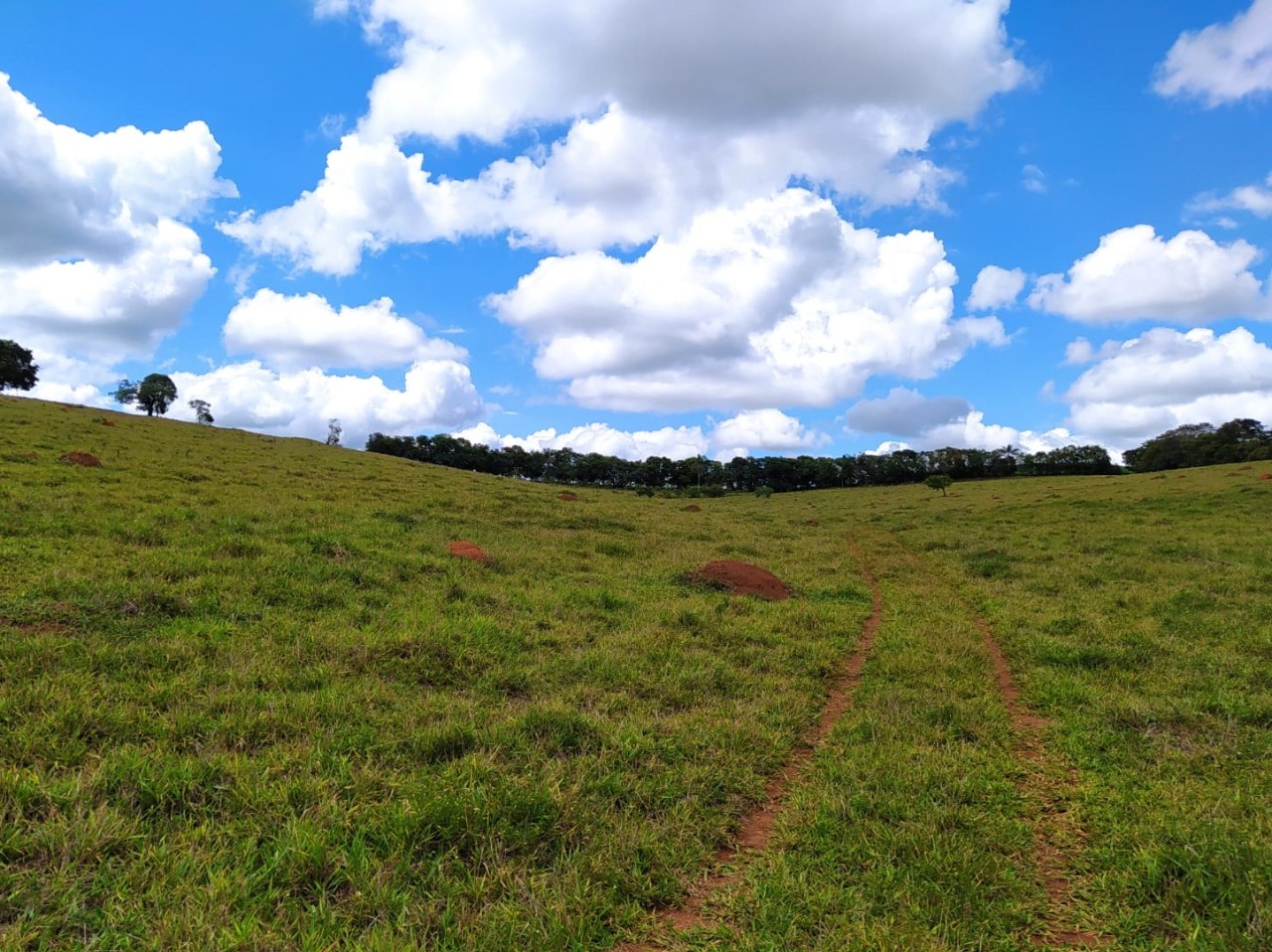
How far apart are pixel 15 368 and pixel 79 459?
257 ft

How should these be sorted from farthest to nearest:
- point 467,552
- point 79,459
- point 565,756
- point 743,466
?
point 743,466
point 79,459
point 467,552
point 565,756

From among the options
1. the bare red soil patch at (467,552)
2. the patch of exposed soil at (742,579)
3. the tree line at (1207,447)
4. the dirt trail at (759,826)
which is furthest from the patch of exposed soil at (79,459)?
the tree line at (1207,447)

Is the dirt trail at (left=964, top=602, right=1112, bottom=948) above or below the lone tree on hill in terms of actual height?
below

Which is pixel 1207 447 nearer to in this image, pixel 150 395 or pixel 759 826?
pixel 759 826

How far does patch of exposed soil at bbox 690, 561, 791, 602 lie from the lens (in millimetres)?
14438

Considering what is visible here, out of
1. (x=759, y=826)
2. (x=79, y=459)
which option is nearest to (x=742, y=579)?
(x=759, y=826)

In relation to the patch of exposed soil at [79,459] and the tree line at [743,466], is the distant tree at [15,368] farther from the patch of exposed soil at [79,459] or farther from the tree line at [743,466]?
the patch of exposed soil at [79,459]

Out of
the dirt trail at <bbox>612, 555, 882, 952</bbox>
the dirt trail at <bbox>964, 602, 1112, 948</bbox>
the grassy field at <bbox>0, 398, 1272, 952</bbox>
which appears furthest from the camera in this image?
the dirt trail at <bbox>612, 555, 882, 952</bbox>

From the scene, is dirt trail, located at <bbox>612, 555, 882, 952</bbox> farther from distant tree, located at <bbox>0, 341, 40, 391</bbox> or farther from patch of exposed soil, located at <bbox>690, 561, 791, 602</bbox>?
distant tree, located at <bbox>0, 341, 40, 391</bbox>

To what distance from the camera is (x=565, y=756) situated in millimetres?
6168

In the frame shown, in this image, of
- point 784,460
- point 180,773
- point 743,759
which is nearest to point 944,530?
point 743,759

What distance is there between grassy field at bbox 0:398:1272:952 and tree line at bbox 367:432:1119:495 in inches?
2966

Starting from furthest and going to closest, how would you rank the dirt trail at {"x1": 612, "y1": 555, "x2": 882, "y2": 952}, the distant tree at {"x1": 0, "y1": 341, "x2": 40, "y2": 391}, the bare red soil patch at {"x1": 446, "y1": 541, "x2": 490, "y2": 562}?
the distant tree at {"x1": 0, "y1": 341, "x2": 40, "y2": 391}
the bare red soil patch at {"x1": 446, "y1": 541, "x2": 490, "y2": 562}
the dirt trail at {"x1": 612, "y1": 555, "x2": 882, "y2": 952}

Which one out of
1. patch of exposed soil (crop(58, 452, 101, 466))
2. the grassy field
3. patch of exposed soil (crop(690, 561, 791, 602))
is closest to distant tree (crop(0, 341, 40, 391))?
patch of exposed soil (crop(58, 452, 101, 466))
